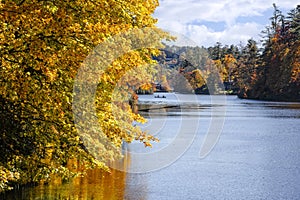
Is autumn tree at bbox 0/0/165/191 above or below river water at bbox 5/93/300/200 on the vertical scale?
above

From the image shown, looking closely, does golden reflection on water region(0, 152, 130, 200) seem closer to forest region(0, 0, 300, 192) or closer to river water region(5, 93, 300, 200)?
river water region(5, 93, 300, 200)

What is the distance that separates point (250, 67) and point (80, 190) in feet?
370

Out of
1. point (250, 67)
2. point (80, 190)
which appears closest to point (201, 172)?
point (80, 190)

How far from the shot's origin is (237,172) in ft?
76.7

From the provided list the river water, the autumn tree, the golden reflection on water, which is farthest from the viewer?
the river water

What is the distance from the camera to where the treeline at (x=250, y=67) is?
318 ft

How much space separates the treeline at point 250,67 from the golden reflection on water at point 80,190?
139 ft

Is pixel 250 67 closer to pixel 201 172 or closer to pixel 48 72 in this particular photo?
pixel 201 172

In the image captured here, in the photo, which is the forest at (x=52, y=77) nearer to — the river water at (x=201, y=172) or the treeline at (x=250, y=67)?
the river water at (x=201, y=172)

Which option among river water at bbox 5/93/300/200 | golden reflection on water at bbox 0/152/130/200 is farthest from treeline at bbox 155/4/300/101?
golden reflection on water at bbox 0/152/130/200

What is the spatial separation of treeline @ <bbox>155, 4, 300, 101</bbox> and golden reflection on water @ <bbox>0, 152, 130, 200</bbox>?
139 feet

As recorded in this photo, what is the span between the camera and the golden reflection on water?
57.5 ft

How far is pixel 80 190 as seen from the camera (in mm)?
18766

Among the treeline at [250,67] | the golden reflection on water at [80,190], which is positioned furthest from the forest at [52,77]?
the treeline at [250,67]
